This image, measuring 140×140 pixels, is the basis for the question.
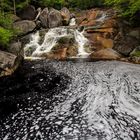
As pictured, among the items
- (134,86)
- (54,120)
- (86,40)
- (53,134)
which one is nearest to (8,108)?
(54,120)

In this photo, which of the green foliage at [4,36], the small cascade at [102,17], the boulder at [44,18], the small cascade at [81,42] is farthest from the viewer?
the boulder at [44,18]

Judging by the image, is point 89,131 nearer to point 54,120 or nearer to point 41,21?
point 54,120

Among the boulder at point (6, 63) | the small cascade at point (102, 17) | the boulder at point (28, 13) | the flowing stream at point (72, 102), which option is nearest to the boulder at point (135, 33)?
the flowing stream at point (72, 102)

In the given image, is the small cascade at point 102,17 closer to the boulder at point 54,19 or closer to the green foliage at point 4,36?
the boulder at point 54,19

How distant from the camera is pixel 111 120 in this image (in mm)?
14461

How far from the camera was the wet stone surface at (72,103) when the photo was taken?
44.2ft

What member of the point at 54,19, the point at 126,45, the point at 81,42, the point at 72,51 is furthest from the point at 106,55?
the point at 54,19

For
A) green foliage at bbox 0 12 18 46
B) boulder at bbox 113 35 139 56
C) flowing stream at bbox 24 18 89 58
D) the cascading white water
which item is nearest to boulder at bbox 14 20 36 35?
flowing stream at bbox 24 18 89 58

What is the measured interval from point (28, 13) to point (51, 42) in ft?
33.2

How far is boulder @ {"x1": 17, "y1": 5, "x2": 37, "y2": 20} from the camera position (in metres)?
44.1

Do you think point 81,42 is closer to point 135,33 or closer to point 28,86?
point 135,33

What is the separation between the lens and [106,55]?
32.0m

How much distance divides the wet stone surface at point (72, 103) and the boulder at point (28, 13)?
19.0m

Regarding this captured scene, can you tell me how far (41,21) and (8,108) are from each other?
92.9ft
